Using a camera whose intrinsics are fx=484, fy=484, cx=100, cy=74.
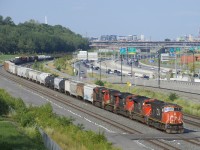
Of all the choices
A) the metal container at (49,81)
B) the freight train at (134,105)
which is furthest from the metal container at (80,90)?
the metal container at (49,81)

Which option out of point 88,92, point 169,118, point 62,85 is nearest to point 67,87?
point 62,85

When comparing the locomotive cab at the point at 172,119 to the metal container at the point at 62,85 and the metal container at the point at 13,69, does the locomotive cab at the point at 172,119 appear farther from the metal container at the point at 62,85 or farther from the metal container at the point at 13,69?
the metal container at the point at 13,69

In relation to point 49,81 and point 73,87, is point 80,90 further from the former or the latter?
point 49,81

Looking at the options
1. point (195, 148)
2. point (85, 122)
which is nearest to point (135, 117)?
point (85, 122)

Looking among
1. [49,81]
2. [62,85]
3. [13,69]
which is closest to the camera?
[62,85]

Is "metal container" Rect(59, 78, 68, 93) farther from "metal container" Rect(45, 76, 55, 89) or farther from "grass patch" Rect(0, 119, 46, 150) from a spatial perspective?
"grass patch" Rect(0, 119, 46, 150)

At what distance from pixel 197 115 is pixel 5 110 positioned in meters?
20.5

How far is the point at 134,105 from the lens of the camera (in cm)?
4422

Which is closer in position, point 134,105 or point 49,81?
point 134,105

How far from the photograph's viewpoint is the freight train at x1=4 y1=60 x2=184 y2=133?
3806cm

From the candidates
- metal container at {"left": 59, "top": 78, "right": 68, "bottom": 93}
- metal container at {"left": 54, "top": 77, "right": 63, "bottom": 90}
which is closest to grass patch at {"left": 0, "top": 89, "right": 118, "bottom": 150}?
metal container at {"left": 59, "top": 78, "right": 68, "bottom": 93}

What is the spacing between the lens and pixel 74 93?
69562 mm

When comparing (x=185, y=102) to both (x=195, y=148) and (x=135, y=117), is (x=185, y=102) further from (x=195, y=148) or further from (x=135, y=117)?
(x=195, y=148)

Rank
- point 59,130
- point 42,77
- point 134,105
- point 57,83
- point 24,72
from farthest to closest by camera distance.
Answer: point 24,72, point 42,77, point 57,83, point 134,105, point 59,130
